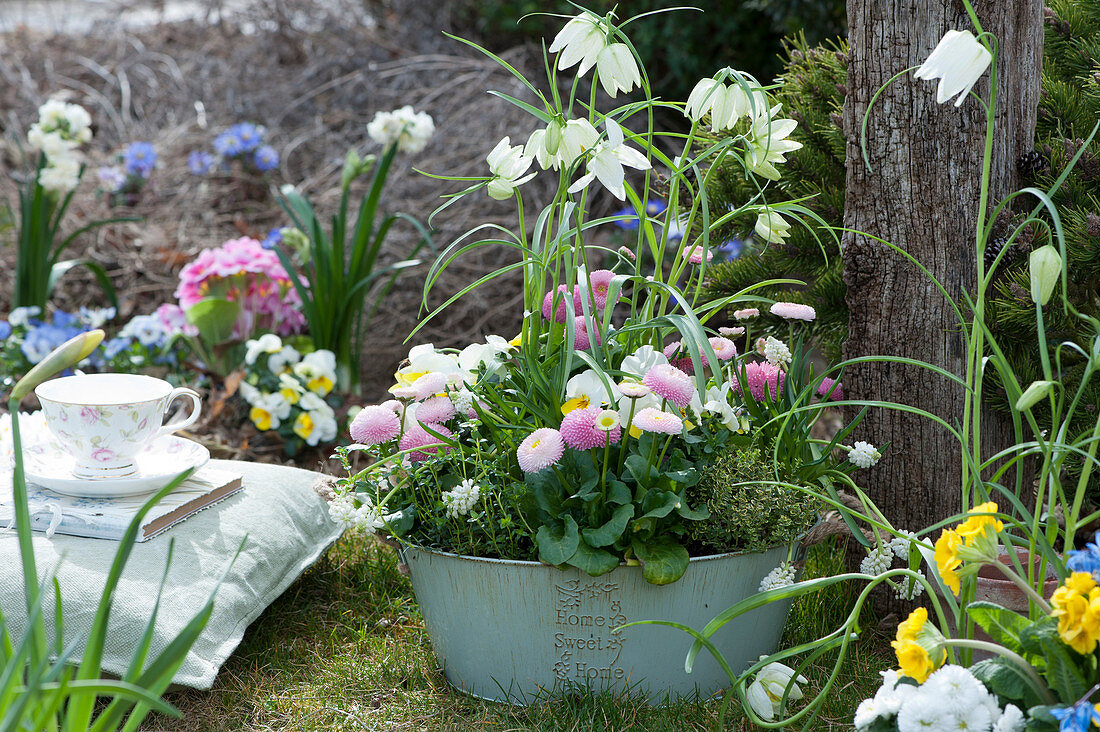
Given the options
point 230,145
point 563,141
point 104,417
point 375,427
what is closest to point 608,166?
point 563,141

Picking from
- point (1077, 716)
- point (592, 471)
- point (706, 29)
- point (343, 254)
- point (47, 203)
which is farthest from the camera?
point (706, 29)

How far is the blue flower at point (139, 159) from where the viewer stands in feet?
10.7

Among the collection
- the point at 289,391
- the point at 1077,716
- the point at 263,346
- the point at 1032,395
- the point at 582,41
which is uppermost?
the point at 582,41

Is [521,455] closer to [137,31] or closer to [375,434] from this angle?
[375,434]

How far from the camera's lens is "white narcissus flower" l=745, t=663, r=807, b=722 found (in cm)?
117

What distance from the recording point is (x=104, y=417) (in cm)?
139

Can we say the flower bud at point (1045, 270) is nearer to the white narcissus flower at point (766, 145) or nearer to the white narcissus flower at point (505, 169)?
the white narcissus flower at point (766, 145)

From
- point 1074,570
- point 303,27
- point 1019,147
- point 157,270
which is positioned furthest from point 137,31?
point 1074,570

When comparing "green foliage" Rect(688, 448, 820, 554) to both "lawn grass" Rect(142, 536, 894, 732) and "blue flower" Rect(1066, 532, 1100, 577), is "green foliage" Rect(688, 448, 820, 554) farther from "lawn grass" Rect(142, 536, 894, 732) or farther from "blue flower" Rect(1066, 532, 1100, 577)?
"blue flower" Rect(1066, 532, 1100, 577)

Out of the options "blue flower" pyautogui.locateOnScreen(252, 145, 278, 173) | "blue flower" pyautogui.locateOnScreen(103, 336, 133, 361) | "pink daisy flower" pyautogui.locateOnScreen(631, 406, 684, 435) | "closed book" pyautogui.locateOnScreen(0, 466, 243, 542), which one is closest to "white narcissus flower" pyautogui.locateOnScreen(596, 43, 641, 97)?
"pink daisy flower" pyautogui.locateOnScreen(631, 406, 684, 435)

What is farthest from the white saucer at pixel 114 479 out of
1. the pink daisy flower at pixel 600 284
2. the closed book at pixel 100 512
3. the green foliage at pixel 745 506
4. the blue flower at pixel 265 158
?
the blue flower at pixel 265 158

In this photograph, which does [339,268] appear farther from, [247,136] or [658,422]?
[658,422]

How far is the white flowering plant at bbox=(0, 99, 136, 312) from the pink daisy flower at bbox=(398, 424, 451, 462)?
5.11 ft

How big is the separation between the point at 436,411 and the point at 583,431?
242 mm
